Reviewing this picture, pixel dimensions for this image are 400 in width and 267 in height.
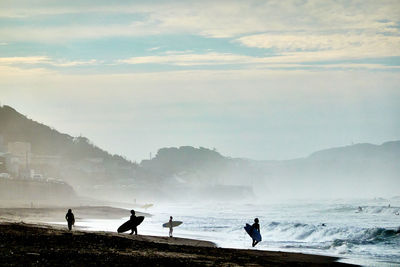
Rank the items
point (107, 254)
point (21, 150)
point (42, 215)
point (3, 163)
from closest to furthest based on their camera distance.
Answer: point (107, 254) < point (42, 215) < point (3, 163) < point (21, 150)

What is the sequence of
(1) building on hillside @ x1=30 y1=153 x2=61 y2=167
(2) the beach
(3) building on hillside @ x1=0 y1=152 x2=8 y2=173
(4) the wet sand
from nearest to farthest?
(2) the beach < (4) the wet sand < (3) building on hillside @ x1=0 y1=152 x2=8 y2=173 < (1) building on hillside @ x1=30 y1=153 x2=61 y2=167

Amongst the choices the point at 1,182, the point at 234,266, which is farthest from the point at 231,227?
the point at 1,182

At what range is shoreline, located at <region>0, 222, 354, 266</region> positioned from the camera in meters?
17.4

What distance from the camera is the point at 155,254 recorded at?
2175cm

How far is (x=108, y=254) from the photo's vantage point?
19.8m

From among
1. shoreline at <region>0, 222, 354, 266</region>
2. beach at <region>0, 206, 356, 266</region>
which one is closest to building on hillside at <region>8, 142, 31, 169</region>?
beach at <region>0, 206, 356, 266</region>

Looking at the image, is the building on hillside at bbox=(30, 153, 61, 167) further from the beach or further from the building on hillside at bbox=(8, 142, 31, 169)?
the beach

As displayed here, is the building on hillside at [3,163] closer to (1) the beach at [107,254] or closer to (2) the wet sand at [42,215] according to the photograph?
(2) the wet sand at [42,215]

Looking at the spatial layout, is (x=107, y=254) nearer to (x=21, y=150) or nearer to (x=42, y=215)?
(x=42, y=215)

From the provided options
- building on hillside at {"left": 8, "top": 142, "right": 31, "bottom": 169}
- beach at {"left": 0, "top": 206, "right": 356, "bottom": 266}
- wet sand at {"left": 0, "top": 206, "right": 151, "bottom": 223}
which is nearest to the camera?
beach at {"left": 0, "top": 206, "right": 356, "bottom": 266}

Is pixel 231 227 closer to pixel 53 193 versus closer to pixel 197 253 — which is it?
pixel 197 253

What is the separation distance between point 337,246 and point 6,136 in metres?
153

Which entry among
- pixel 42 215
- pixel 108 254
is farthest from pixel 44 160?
pixel 108 254

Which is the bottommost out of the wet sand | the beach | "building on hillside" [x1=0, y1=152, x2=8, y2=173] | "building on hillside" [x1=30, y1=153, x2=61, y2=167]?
the beach
